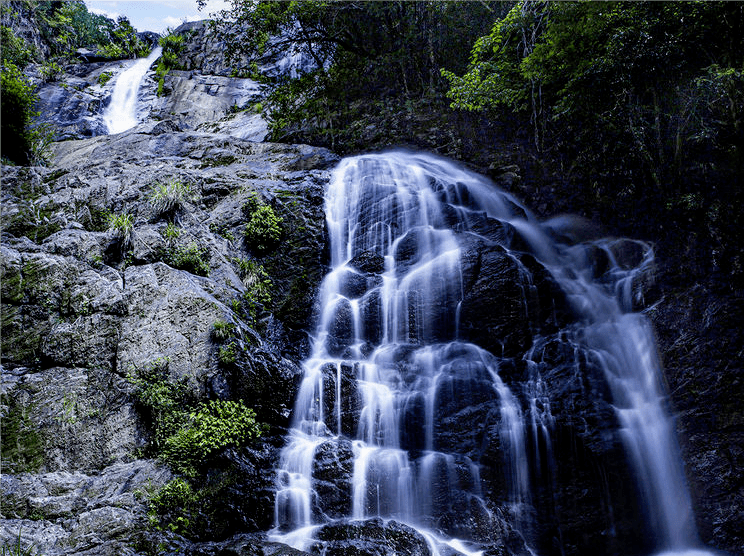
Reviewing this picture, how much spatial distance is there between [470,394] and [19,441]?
6.57 meters

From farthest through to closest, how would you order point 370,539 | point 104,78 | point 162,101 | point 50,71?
point 104,78, point 50,71, point 162,101, point 370,539

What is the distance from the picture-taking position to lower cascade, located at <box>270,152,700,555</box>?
6781 mm

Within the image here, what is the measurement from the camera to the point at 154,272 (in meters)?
8.90

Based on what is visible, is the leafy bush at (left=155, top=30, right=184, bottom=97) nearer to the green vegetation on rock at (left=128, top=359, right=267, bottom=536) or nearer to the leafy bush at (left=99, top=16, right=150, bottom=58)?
the leafy bush at (left=99, top=16, right=150, bottom=58)

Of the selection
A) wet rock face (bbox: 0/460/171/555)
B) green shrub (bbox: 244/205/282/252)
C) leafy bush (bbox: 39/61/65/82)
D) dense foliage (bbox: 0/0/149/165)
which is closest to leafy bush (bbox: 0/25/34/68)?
dense foliage (bbox: 0/0/149/165)

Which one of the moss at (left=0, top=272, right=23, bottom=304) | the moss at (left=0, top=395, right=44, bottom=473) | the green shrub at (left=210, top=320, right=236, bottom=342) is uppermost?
the moss at (left=0, top=272, right=23, bottom=304)

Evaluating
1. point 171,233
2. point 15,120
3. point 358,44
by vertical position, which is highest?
point 358,44

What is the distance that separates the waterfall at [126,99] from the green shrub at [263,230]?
1362 cm

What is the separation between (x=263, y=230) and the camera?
10672mm

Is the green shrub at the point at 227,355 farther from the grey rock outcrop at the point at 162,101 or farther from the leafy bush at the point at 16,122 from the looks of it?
the grey rock outcrop at the point at 162,101

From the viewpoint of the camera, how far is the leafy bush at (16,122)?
12.8 m

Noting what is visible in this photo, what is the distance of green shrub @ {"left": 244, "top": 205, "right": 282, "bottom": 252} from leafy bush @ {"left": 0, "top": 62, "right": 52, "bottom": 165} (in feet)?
23.9

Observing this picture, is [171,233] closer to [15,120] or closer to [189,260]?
[189,260]

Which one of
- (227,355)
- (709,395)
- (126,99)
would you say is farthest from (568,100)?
(126,99)
